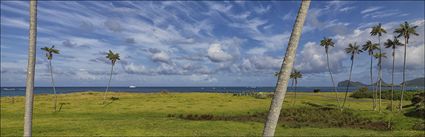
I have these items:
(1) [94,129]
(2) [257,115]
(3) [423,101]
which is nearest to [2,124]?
(1) [94,129]

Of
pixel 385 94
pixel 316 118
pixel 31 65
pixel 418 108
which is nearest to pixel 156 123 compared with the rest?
pixel 316 118

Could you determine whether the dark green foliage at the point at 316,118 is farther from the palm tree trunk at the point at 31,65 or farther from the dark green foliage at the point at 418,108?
the palm tree trunk at the point at 31,65

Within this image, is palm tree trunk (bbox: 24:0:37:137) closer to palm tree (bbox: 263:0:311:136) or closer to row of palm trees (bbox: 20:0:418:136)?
row of palm trees (bbox: 20:0:418:136)

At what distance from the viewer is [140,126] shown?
60469 millimetres

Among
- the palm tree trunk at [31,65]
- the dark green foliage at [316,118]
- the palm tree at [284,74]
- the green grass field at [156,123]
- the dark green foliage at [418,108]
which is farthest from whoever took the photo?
the dark green foliage at [418,108]

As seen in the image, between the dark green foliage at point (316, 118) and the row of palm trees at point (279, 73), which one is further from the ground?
the row of palm trees at point (279, 73)

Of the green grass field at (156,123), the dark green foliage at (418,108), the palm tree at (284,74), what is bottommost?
the green grass field at (156,123)

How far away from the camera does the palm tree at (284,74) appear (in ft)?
42.6

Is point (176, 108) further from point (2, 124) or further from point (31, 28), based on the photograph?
point (31, 28)

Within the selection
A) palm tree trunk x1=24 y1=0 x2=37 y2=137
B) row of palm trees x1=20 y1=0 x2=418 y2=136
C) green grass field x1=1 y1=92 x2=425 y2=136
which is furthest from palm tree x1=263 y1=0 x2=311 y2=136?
green grass field x1=1 y1=92 x2=425 y2=136

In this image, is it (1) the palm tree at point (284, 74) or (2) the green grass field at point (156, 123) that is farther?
(2) the green grass field at point (156, 123)

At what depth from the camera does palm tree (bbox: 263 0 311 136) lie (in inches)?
511

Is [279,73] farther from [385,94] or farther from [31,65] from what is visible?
[385,94]

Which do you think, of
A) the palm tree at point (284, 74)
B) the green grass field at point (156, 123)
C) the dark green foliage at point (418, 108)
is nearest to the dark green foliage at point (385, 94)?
the dark green foliage at point (418, 108)
